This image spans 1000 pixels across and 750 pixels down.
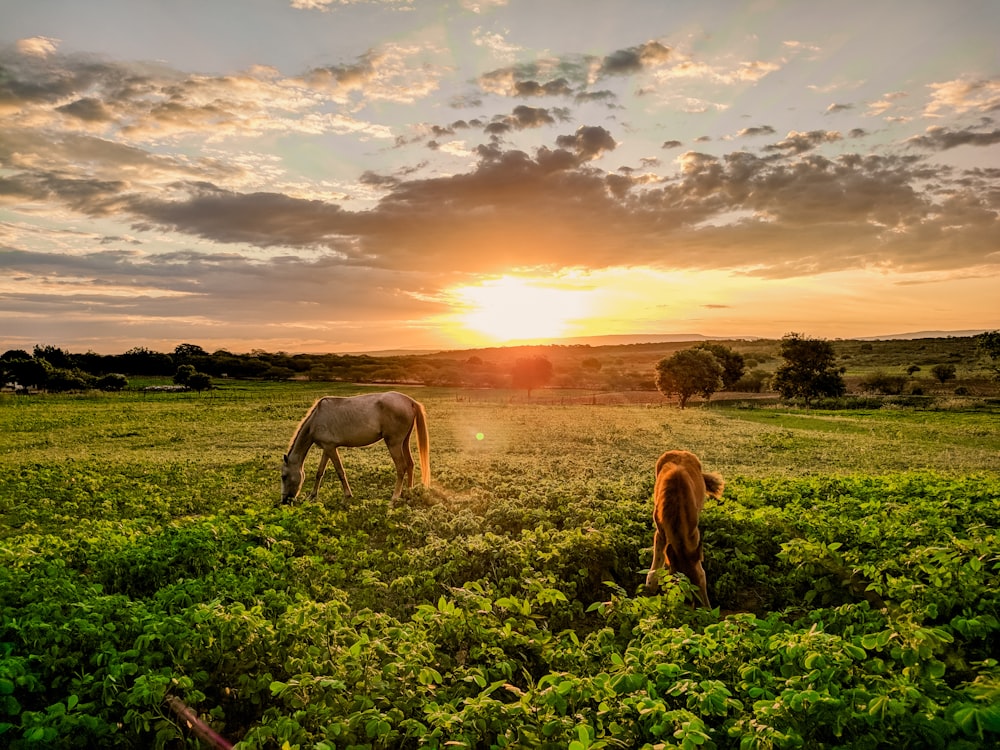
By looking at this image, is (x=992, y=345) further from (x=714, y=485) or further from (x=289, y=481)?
(x=289, y=481)

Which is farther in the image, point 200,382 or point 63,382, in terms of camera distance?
point 200,382

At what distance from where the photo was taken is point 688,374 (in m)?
71.8

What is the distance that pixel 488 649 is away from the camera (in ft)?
19.6

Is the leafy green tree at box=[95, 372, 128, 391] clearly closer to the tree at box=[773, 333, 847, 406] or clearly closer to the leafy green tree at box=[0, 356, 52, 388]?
the leafy green tree at box=[0, 356, 52, 388]

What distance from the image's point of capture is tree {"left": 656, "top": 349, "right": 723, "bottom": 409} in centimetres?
7194

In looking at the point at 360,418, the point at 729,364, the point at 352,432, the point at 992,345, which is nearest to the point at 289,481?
the point at 352,432

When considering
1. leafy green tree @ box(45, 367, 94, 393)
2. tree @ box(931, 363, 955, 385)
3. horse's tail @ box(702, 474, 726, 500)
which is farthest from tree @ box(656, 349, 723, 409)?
leafy green tree @ box(45, 367, 94, 393)

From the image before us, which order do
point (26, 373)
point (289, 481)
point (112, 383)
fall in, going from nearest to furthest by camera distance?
1. point (289, 481)
2. point (26, 373)
3. point (112, 383)

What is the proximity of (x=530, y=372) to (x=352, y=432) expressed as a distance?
72.6 m

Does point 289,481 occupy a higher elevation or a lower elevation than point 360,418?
lower

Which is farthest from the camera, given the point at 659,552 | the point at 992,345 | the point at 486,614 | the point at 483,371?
the point at 483,371

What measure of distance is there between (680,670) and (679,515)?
387 cm

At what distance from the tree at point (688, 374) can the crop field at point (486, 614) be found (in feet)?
182

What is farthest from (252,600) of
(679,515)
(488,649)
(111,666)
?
(679,515)
